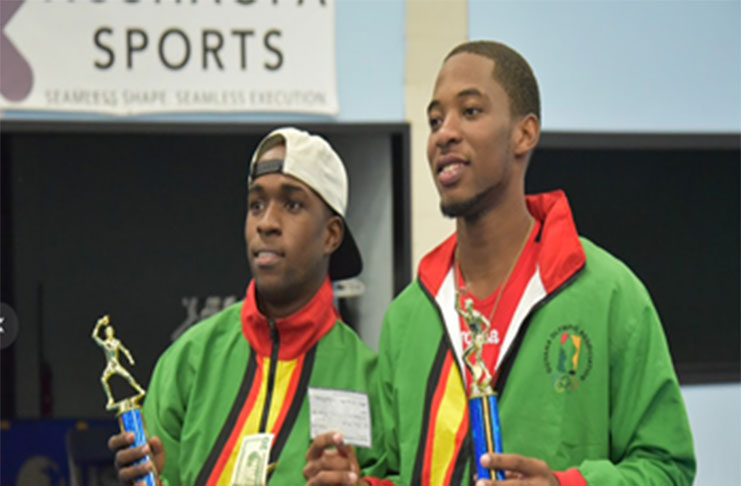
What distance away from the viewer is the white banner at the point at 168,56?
5.11 metres

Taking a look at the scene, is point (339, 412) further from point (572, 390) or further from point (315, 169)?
point (315, 169)

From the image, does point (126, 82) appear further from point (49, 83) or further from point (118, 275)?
point (118, 275)

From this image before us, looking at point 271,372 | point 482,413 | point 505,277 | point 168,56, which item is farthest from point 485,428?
point 168,56

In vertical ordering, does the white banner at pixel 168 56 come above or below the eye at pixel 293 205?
above

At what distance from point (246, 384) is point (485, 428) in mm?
1040

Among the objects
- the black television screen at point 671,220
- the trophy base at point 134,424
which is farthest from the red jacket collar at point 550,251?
the black television screen at point 671,220

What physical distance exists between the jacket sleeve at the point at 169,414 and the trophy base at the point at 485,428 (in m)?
1.08

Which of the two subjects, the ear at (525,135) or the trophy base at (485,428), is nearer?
the trophy base at (485,428)

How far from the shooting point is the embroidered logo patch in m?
2.42

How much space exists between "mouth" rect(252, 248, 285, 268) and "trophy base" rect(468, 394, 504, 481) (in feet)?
3.36

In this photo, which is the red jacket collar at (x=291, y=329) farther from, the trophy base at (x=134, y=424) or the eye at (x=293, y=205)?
the trophy base at (x=134, y=424)

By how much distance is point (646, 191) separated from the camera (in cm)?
675

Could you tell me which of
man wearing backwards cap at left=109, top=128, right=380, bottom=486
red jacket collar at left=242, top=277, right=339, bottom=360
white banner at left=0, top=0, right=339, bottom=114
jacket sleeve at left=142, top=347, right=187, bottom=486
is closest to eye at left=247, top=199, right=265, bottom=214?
man wearing backwards cap at left=109, top=128, right=380, bottom=486

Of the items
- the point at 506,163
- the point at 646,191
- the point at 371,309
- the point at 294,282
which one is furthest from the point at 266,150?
the point at 646,191
